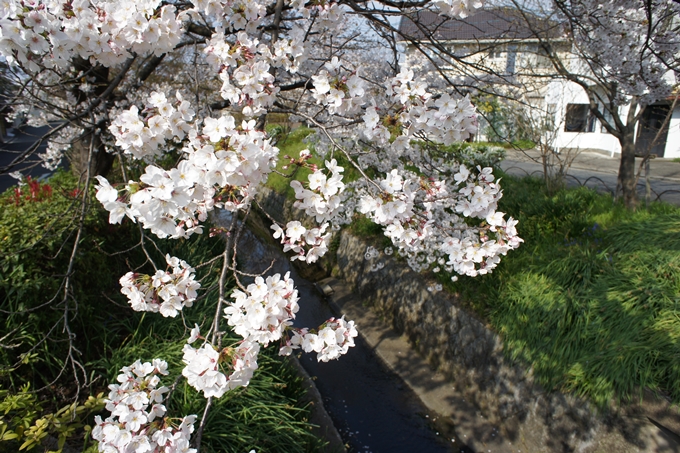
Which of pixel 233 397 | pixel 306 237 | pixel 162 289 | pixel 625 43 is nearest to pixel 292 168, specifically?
pixel 233 397

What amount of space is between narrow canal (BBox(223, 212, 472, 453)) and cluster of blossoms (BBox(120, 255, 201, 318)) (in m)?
2.18

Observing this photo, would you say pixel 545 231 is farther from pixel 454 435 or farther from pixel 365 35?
pixel 365 35

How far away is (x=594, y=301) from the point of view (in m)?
2.97

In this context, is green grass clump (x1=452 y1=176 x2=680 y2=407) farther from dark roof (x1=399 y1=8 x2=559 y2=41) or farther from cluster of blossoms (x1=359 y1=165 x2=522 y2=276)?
dark roof (x1=399 y1=8 x2=559 y2=41)

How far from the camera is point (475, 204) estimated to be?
190 cm

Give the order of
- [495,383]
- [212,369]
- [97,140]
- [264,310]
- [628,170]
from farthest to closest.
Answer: [628,170], [97,140], [495,383], [264,310], [212,369]

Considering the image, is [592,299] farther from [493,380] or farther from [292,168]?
[292,168]

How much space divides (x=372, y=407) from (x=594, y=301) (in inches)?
80.6

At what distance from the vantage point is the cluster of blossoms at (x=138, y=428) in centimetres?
139

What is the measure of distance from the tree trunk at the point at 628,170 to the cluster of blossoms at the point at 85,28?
5.19 meters

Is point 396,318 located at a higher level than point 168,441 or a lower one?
lower

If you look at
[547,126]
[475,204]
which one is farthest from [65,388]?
[547,126]

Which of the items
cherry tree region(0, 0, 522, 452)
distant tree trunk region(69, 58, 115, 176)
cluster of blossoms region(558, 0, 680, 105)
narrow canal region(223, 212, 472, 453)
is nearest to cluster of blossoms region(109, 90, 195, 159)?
cherry tree region(0, 0, 522, 452)

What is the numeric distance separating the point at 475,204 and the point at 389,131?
0.54m
